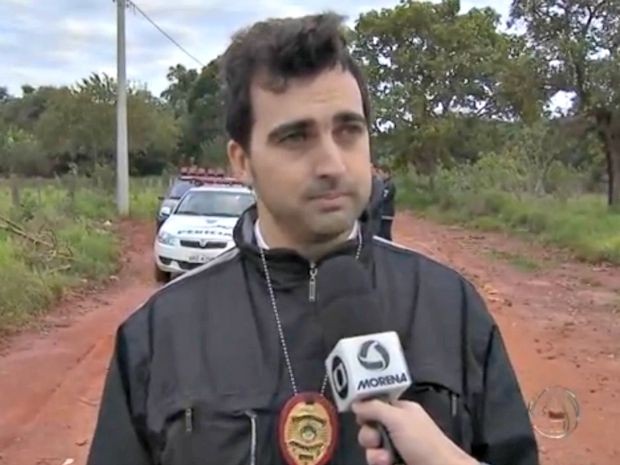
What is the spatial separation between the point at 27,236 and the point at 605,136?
51.7 ft

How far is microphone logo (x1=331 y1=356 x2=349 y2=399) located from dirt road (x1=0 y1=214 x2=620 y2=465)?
449 centimetres

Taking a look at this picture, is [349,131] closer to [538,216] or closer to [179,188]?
[179,188]

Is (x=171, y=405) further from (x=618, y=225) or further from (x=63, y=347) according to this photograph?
(x=618, y=225)

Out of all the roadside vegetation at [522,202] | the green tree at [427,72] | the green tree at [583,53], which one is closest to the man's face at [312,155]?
the roadside vegetation at [522,202]

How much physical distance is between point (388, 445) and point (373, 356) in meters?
0.15

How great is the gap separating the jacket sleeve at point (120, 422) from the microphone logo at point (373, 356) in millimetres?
478

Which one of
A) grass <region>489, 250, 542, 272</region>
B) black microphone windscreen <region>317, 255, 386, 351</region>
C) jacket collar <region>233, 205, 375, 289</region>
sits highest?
jacket collar <region>233, 205, 375, 289</region>

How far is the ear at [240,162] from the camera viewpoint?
192 centimetres

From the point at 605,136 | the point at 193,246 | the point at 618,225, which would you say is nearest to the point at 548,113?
the point at 605,136

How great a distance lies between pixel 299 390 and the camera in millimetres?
1750

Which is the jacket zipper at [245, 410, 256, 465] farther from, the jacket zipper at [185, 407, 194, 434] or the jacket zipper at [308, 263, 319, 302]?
the jacket zipper at [308, 263, 319, 302]

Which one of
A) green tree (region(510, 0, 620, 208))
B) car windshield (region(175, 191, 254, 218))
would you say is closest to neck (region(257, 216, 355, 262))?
car windshield (region(175, 191, 254, 218))

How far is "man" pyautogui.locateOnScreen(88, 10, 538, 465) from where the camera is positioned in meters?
1.73

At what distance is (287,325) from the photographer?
181 centimetres
